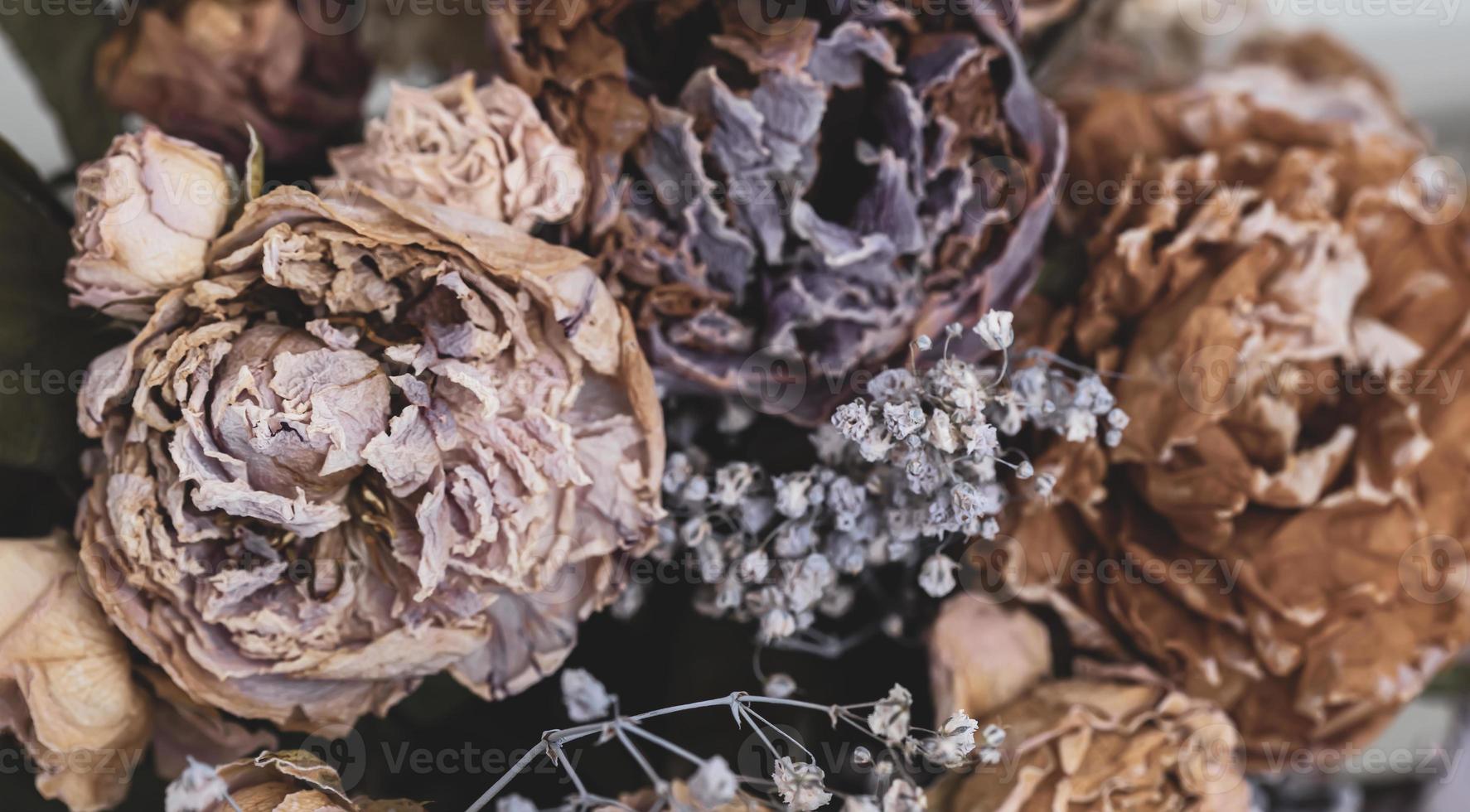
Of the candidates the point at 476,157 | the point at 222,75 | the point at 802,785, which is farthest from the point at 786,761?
the point at 222,75

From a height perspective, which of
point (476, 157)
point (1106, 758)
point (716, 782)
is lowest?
point (1106, 758)

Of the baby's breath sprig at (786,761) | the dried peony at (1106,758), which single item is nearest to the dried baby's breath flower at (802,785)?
the baby's breath sprig at (786,761)

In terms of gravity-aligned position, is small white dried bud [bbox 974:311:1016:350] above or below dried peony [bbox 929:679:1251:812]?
above

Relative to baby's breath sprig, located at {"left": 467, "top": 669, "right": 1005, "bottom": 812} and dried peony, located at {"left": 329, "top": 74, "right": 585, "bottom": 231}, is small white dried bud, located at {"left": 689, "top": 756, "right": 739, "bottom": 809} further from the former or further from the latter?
dried peony, located at {"left": 329, "top": 74, "right": 585, "bottom": 231}

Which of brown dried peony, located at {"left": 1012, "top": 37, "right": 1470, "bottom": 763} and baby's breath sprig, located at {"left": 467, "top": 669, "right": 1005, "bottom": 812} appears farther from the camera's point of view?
brown dried peony, located at {"left": 1012, "top": 37, "right": 1470, "bottom": 763}

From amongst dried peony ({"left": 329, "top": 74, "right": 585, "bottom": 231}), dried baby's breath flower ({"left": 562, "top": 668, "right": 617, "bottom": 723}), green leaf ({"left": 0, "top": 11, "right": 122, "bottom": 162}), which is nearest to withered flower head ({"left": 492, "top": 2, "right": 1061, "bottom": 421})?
dried peony ({"left": 329, "top": 74, "right": 585, "bottom": 231})

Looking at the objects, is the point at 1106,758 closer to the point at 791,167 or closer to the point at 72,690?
the point at 791,167

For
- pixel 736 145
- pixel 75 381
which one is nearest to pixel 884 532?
pixel 736 145

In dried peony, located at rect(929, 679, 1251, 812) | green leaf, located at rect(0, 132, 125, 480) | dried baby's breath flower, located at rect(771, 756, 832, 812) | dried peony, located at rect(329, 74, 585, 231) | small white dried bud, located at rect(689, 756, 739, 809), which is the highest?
dried peony, located at rect(329, 74, 585, 231)
